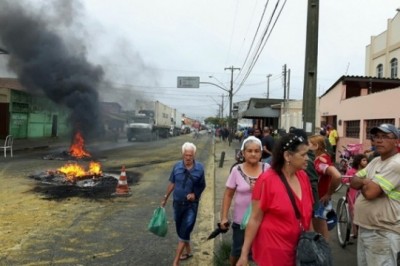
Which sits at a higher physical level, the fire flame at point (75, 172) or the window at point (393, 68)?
the window at point (393, 68)

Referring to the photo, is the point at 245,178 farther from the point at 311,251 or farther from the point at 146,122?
the point at 146,122

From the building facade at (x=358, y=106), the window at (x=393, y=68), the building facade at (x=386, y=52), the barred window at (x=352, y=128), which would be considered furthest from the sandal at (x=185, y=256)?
the window at (x=393, y=68)

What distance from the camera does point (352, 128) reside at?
666 inches

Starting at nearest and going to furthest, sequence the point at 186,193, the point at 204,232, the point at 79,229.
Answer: the point at 186,193
the point at 79,229
the point at 204,232

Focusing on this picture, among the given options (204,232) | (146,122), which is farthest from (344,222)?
(146,122)

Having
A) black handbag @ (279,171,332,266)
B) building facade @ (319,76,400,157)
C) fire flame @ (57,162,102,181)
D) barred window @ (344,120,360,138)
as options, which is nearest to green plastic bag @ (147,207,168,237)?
black handbag @ (279,171,332,266)

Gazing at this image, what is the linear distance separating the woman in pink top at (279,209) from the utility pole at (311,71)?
510 centimetres

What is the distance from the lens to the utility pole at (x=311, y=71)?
783cm

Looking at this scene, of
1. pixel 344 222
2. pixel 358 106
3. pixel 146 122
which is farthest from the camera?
pixel 146 122

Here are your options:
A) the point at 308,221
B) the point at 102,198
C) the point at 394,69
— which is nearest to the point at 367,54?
the point at 394,69

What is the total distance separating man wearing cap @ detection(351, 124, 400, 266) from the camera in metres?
3.12

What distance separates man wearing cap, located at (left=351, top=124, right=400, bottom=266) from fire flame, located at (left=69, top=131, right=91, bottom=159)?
18377 mm

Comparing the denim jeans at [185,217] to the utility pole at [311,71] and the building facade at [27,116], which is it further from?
the building facade at [27,116]

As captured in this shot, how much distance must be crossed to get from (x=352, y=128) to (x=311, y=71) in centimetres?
992
